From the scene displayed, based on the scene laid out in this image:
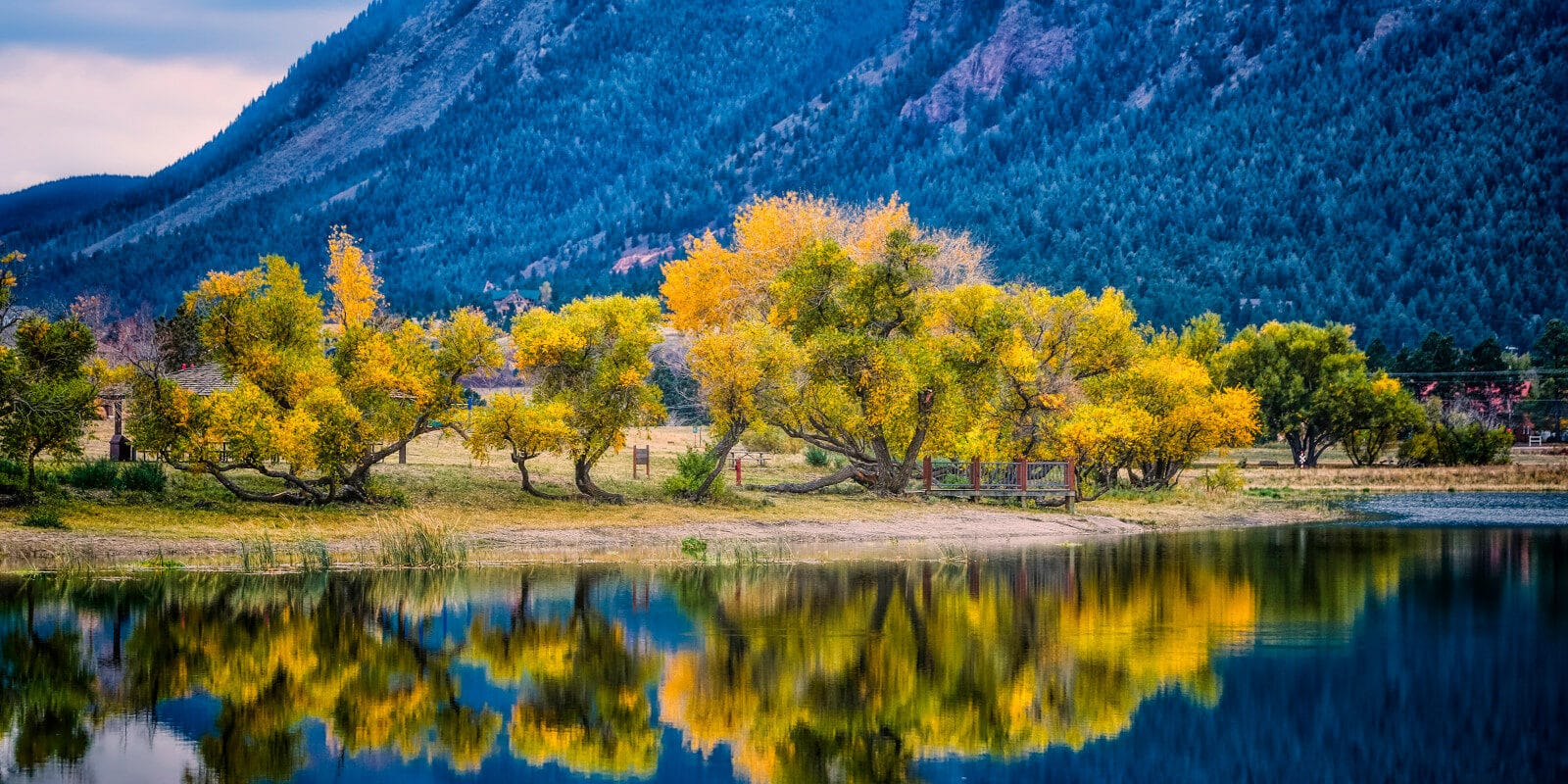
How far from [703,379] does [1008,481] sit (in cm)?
1249

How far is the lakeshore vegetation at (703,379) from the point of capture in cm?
3894

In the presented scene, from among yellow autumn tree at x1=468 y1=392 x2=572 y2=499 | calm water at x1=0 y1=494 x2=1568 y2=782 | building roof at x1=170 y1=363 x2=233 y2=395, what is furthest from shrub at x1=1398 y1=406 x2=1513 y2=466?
building roof at x1=170 y1=363 x2=233 y2=395

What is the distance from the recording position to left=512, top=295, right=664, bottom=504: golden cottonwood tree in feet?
144

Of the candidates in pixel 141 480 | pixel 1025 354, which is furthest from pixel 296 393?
pixel 1025 354

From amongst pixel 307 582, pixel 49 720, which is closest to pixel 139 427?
pixel 307 582

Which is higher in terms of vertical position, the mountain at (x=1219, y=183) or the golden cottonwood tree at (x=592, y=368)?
the mountain at (x=1219, y=183)

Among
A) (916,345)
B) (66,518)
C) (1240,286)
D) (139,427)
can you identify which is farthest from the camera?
(1240,286)

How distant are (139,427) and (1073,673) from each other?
26209 millimetres

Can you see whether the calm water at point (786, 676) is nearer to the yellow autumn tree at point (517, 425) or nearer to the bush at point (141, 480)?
the yellow autumn tree at point (517, 425)

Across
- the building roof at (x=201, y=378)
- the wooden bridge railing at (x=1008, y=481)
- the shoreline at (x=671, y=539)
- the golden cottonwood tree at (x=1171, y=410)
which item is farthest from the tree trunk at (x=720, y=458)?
the building roof at (x=201, y=378)

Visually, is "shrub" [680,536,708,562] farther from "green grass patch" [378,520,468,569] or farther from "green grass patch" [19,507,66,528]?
"green grass patch" [19,507,66,528]

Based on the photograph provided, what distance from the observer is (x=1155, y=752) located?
18.4 m

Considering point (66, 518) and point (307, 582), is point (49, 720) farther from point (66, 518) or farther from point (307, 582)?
point (66, 518)

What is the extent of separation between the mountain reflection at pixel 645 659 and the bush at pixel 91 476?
8156mm
